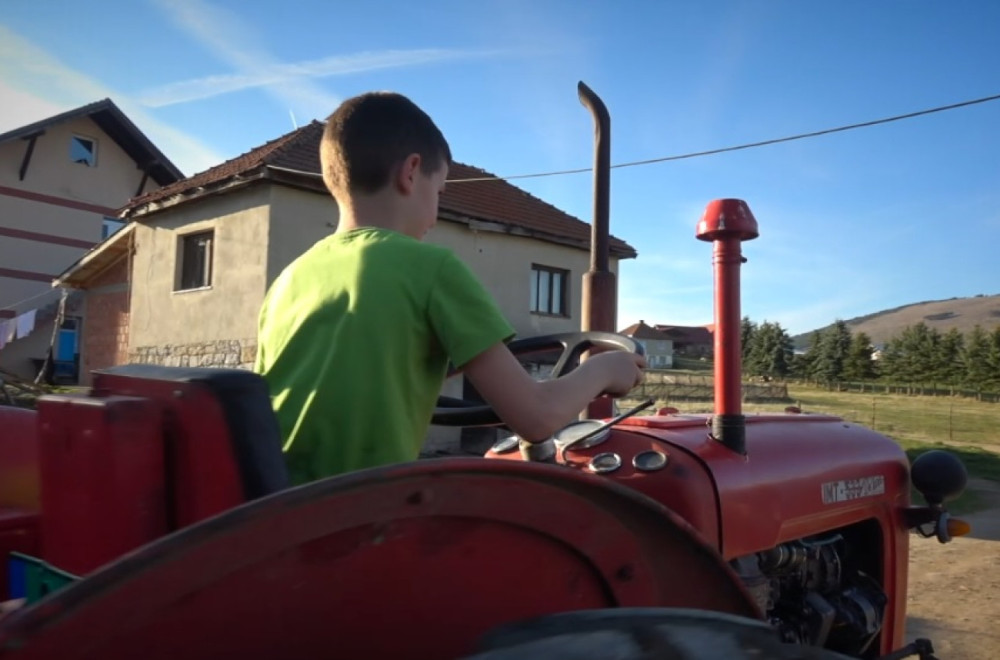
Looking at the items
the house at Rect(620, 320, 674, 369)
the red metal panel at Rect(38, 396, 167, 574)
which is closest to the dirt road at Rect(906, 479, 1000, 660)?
the red metal panel at Rect(38, 396, 167, 574)

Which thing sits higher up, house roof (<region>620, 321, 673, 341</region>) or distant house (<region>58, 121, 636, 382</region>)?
house roof (<region>620, 321, 673, 341</region>)

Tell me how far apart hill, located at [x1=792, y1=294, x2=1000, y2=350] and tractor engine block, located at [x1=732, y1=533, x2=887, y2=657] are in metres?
96.8

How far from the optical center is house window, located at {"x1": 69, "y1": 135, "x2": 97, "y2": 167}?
2131 cm

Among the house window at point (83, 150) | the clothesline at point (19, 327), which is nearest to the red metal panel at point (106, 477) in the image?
the clothesline at point (19, 327)

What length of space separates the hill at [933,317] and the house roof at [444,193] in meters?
83.7

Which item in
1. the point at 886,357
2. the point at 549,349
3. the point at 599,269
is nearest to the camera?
the point at 549,349

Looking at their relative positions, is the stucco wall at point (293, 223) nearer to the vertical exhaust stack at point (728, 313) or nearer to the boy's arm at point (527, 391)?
the vertical exhaust stack at point (728, 313)

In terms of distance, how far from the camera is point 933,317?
108438 millimetres

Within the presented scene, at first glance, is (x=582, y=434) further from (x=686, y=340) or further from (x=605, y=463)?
(x=686, y=340)

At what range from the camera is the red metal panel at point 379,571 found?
2.29 ft

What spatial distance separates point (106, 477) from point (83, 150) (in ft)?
78.6

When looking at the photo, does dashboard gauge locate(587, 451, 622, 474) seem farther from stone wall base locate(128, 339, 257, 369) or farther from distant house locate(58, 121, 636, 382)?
distant house locate(58, 121, 636, 382)

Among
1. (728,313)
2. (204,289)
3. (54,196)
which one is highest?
(54,196)

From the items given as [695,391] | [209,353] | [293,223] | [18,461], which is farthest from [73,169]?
[695,391]
